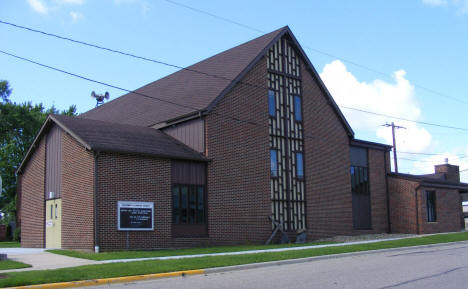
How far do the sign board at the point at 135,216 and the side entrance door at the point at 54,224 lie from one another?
12.1 feet

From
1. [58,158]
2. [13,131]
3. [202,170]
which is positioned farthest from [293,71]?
[13,131]

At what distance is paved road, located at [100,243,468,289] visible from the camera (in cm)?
1148

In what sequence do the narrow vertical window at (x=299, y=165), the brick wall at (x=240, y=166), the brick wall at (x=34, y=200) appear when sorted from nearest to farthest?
the brick wall at (x=240, y=166) → the brick wall at (x=34, y=200) → the narrow vertical window at (x=299, y=165)

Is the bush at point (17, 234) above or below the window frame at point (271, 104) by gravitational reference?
below

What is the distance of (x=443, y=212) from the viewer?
35469 millimetres

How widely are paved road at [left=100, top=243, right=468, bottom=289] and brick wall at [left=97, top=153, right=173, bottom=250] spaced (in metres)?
7.31

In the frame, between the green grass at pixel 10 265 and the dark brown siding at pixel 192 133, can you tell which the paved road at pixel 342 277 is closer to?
the green grass at pixel 10 265

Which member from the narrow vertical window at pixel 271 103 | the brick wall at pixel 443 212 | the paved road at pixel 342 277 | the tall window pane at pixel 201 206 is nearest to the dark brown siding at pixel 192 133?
the tall window pane at pixel 201 206

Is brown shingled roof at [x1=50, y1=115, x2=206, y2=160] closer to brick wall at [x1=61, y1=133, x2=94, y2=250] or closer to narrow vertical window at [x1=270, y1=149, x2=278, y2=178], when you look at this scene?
brick wall at [x1=61, y1=133, x2=94, y2=250]

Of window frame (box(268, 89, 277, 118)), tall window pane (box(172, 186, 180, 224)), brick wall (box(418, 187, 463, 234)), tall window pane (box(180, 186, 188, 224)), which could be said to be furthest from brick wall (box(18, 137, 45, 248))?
brick wall (box(418, 187, 463, 234))

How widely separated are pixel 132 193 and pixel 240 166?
626 cm

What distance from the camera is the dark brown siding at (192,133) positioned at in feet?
81.6

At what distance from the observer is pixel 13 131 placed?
5209cm

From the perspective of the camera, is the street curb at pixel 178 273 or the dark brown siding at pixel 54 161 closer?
the street curb at pixel 178 273
